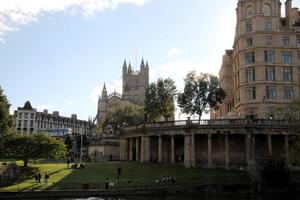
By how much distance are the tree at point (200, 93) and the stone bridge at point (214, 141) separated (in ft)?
31.2

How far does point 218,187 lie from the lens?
6234 cm

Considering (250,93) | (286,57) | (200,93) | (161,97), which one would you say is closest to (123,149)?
(161,97)

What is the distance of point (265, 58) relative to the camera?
90.0 m

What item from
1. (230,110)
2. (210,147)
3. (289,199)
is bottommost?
(289,199)

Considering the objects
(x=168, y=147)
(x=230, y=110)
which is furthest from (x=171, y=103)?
(x=168, y=147)

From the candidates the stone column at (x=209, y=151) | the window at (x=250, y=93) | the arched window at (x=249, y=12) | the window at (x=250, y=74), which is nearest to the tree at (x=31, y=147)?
the stone column at (x=209, y=151)

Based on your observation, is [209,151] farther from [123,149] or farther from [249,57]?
[249,57]

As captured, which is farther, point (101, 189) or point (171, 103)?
point (171, 103)

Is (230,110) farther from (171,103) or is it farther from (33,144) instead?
(33,144)

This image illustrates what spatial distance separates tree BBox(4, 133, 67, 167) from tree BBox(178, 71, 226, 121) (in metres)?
29.0

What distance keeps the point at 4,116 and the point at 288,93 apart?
55856 mm

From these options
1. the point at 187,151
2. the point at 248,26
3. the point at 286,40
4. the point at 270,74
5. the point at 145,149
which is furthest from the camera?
the point at 248,26

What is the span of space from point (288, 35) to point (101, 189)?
179ft

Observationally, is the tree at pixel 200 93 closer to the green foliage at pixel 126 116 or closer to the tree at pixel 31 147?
the tree at pixel 31 147
